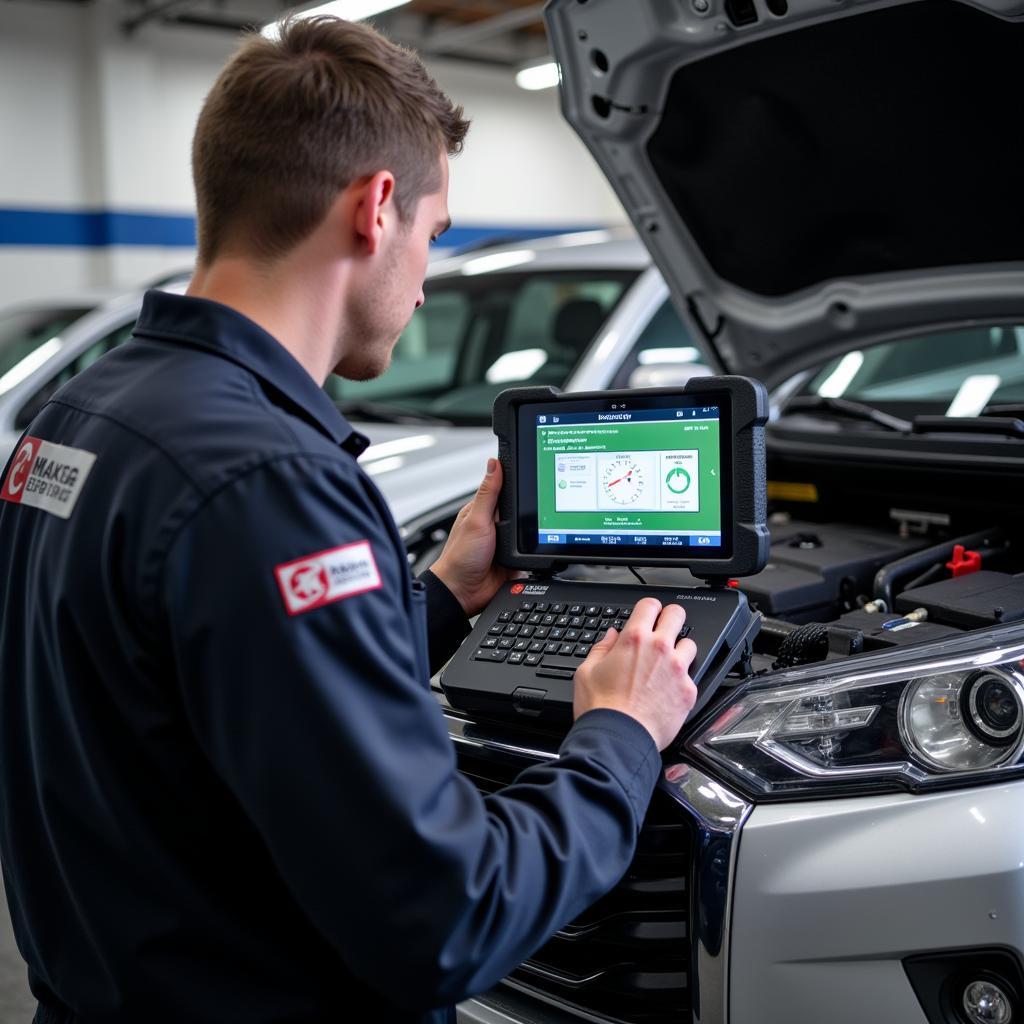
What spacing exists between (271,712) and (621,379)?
2.68 meters

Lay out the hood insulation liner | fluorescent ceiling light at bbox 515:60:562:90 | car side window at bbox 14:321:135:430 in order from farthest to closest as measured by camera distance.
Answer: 1. fluorescent ceiling light at bbox 515:60:562:90
2. car side window at bbox 14:321:135:430
3. the hood insulation liner

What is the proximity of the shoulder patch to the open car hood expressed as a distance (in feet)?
4.45

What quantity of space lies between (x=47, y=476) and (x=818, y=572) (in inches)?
53.2

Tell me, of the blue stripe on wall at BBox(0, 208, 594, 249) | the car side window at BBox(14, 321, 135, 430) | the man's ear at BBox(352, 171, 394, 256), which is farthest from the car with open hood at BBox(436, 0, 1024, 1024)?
the blue stripe on wall at BBox(0, 208, 594, 249)

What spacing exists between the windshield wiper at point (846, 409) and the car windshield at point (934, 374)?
0.04 m

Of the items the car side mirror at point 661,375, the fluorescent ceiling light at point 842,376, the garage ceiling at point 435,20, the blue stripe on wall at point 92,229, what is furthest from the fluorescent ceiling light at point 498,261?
the blue stripe on wall at point 92,229

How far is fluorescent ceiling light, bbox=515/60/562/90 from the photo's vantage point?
10.8 meters

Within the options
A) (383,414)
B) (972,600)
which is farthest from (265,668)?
(383,414)

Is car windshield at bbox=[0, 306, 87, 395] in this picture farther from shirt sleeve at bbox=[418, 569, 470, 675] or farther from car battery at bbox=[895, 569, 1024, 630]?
car battery at bbox=[895, 569, 1024, 630]

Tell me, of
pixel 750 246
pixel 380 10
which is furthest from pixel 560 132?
pixel 750 246

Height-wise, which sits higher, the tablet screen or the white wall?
the tablet screen

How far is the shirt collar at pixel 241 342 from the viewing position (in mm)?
1018

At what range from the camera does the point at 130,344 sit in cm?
110

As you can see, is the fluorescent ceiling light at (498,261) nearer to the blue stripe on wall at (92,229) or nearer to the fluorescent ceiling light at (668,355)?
the fluorescent ceiling light at (668,355)
